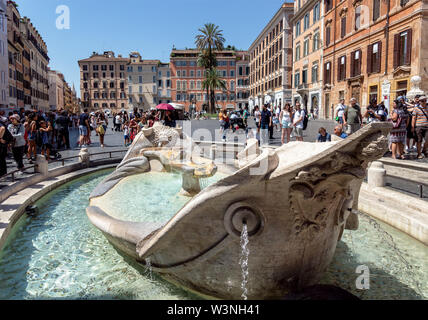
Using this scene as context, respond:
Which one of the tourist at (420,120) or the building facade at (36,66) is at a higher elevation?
the building facade at (36,66)

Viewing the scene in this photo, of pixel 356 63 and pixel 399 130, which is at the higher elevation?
pixel 356 63

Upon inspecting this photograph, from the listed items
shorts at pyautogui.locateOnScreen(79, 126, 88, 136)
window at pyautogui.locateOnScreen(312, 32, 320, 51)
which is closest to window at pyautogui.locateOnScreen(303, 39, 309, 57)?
window at pyautogui.locateOnScreen(312, 32, 320, 51)

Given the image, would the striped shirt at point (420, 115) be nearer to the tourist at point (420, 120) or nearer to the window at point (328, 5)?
the tourist at point (420, 120)

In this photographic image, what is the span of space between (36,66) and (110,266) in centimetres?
5871

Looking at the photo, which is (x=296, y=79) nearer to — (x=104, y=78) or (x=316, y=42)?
(x=316, y=42)

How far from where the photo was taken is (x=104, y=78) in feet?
263

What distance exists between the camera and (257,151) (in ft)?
9.70

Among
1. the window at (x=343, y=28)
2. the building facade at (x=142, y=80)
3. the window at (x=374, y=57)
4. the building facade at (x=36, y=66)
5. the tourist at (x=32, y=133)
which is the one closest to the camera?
the tourist at (x=32, y=133)

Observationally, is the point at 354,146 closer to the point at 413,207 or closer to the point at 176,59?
the point at 413,207

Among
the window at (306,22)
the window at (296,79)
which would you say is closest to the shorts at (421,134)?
the window at (306,22)

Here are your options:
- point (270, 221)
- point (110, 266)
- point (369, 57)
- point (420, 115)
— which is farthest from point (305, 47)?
point (270, 221)

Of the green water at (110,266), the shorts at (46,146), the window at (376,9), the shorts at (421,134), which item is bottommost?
the green water at (110,266)

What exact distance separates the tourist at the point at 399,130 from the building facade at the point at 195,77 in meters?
64.6

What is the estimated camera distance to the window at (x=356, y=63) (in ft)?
86.2
